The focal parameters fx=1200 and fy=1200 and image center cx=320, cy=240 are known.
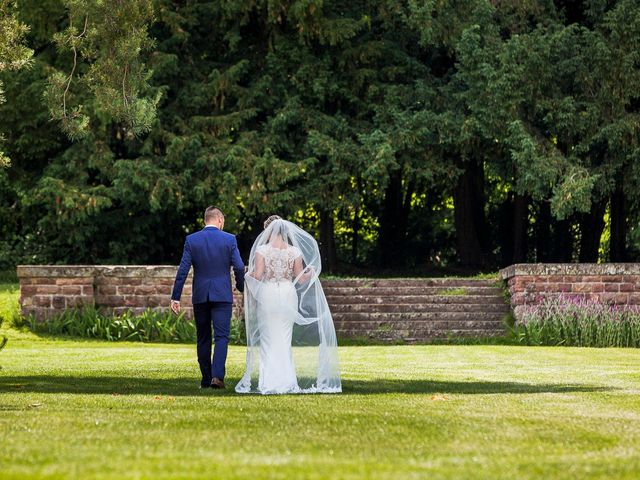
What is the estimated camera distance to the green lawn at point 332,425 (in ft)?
18.2

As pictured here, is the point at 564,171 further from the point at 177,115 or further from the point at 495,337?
the point at 177,115

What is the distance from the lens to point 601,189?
23.5m

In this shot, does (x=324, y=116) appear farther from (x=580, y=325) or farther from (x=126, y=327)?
(x=580, y=325)

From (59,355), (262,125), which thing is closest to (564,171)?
(262,125)

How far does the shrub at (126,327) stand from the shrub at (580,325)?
4.76 metres

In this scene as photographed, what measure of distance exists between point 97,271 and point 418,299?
5542mm

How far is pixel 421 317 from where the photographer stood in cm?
2058

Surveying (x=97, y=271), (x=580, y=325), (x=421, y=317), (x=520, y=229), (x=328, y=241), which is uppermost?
(x=520, y=229)

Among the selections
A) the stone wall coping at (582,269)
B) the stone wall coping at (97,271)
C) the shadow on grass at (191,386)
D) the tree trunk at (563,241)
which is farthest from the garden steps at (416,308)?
the tree trunk at (563,241)

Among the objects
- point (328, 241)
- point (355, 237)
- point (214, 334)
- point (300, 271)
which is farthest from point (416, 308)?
point (355, 237)

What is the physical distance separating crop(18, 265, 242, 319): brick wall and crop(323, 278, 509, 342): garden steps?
76.7 inches

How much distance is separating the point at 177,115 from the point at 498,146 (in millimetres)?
6722

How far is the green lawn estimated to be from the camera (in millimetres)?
5535

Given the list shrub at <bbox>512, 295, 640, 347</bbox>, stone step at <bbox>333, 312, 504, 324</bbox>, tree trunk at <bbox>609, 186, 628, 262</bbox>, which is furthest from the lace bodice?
tree trunk at <bbox>609, 186, 628, 262</bbox>
